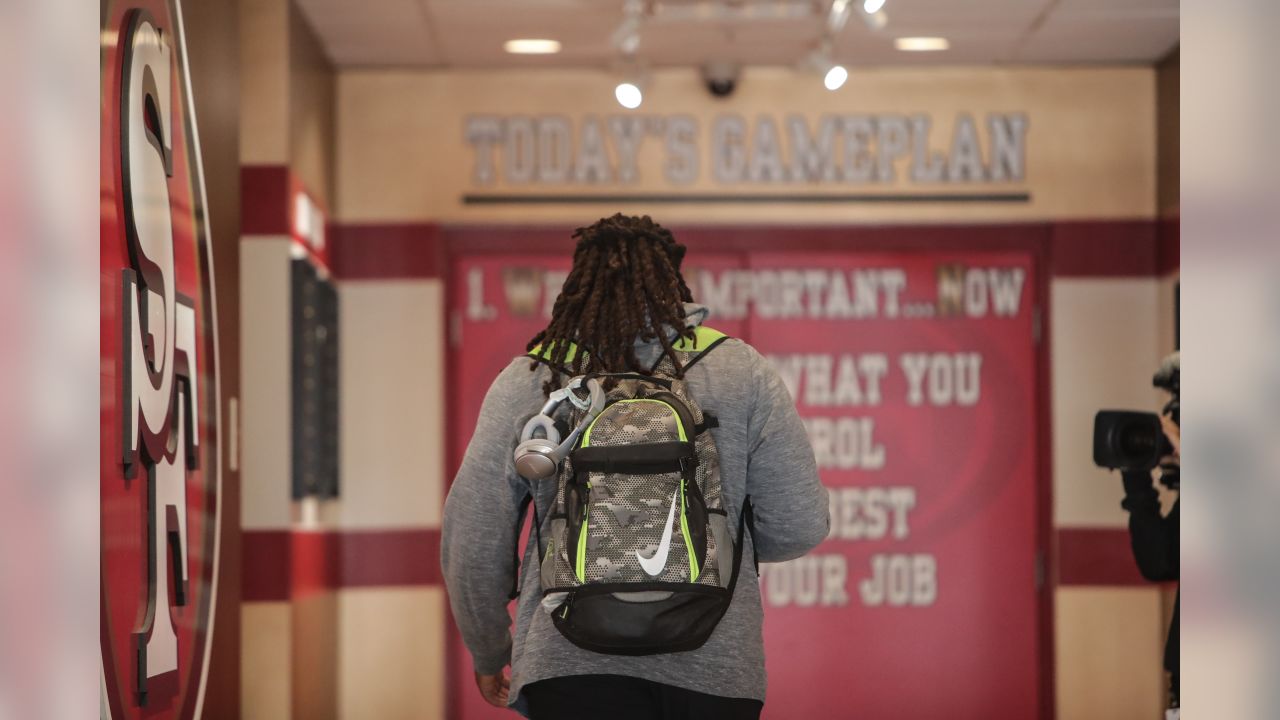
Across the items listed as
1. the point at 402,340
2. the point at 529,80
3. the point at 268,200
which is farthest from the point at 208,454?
the point at 529,80

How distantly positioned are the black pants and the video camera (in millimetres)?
1557

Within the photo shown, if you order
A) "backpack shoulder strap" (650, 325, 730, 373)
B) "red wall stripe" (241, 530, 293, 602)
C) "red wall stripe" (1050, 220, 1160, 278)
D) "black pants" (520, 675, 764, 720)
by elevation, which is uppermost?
"red wall stripe" (1050, 220, 1160, 278)

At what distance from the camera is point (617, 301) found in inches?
75.7

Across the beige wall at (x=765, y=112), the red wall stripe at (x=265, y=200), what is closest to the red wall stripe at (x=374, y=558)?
the red wall stripe at (x=265, y=200)

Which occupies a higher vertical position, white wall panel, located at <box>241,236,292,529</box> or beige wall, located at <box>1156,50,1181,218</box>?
beige wall, located at <box>1156,50,1181,218</box>

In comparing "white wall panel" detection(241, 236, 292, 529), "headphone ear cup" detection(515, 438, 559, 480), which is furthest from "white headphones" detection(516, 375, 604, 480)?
"white wall panel" detection(241, 236, 292, 529)

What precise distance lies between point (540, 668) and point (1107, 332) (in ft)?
12.2

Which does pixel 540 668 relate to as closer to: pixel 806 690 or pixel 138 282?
pixel 138 282

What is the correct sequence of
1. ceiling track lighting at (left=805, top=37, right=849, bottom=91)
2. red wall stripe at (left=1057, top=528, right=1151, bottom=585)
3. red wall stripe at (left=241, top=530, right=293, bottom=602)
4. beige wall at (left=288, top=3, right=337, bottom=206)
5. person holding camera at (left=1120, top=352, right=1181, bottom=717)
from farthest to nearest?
red wall stripe at (left=1057, top=528, right=1151, bottom=585), ceiling track lighting at (left=805, top=37, right=849, bottom=91), beige wall at (left=288, top=3, right=337, bottom=206), red wall stripe at (left=241, top=530, right=293, bottom=602), person holding camera at (left=1120, top=352, right=1181, bottom=717)

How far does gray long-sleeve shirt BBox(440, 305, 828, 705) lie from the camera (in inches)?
71.6

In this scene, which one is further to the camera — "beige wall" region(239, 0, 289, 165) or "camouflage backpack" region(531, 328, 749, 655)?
"beige wall" region(239, 0, 289, 165)

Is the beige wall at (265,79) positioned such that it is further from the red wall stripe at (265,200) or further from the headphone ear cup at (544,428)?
the headphone ear cup at (544,428)

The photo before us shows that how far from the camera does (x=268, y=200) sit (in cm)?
397

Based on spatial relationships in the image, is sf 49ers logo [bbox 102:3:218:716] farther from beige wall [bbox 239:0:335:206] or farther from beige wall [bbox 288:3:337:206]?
beige wall [bbox 288:3:337:206]
